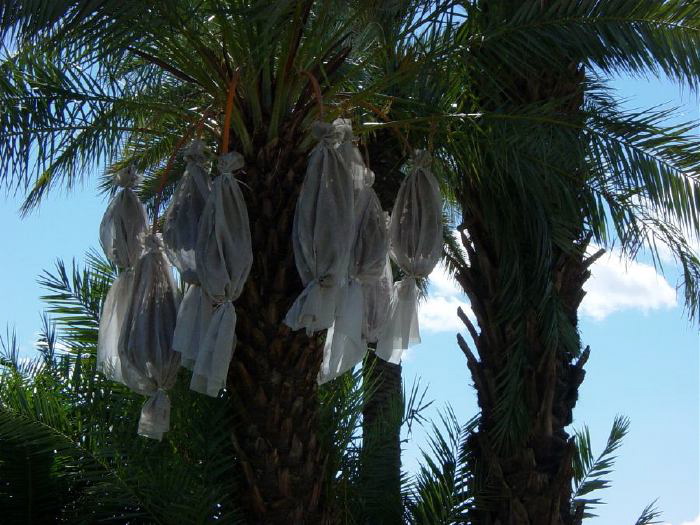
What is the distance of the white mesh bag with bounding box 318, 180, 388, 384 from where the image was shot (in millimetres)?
5641

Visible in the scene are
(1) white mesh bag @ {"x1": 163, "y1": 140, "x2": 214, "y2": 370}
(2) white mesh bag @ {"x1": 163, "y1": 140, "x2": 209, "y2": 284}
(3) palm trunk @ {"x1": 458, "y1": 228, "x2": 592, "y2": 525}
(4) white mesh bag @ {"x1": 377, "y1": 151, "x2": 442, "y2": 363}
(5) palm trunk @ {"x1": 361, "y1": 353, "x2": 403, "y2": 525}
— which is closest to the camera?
(1) white mesh bag @ {"x1": 163, "y1": 140, "x2": 214, "y2": 370}

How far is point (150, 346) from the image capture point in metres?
5.73

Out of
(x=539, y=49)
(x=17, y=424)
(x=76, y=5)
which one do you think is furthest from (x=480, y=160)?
(x=17, y=424)

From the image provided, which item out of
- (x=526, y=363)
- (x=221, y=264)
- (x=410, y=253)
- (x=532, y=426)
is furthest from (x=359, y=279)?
(x=532, y=426)

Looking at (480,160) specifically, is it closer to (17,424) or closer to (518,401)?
(518,401)

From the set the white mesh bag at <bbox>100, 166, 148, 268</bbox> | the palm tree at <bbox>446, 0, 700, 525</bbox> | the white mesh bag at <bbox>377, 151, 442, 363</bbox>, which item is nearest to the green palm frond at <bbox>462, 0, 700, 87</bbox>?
the palm tree at <bbox>446, 0, 700, 525</bbox>

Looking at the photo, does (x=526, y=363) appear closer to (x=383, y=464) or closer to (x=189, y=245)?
(x=383, y=464)

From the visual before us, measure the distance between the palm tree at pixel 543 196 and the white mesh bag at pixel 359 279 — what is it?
96cm

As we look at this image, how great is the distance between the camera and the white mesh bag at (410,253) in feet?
20.6

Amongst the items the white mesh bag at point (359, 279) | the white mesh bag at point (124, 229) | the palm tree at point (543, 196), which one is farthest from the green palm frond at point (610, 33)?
the white mesh bag at point (124, 229)

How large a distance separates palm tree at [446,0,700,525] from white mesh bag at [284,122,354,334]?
1125 mm

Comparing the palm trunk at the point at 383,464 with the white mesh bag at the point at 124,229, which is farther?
the palm trunk at the point at 383,464

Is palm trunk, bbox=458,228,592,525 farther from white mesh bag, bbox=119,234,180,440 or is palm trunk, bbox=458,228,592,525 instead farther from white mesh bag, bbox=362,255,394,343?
white mesh bag, bbox=119,234,180,440

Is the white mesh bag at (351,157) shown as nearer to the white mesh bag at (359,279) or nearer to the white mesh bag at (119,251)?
the white mesh bag at (359,279)
